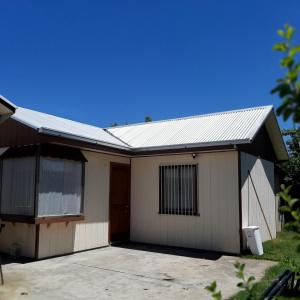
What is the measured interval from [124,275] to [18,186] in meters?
3.50

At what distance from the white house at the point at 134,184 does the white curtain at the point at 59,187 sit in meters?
0.02

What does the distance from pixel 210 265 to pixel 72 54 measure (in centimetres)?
855

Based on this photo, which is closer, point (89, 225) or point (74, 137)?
point (74, 137)

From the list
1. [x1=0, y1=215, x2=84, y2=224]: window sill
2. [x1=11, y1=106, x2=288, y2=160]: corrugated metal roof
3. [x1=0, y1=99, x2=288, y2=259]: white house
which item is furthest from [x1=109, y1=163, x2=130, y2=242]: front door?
[x1=0, y1=215, x2=84, y2=224]: window sill

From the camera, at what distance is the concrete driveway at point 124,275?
222 inches

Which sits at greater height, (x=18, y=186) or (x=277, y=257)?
(x=18, y=186)

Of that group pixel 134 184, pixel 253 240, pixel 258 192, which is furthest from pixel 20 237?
pixel 258 192

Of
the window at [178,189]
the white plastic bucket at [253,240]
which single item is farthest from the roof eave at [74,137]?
the white plastic bucket at [253,240]

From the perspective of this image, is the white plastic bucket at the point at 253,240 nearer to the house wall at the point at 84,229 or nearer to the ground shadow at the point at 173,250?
the ground shadow at the point at 173,250

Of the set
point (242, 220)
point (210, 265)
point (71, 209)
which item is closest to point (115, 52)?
point (71, 209)

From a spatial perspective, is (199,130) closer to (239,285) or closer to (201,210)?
(201,210)

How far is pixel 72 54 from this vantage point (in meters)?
12.5

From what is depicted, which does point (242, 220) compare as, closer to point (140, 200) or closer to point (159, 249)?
point (159, 249)

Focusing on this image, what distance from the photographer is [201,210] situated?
385 inches
